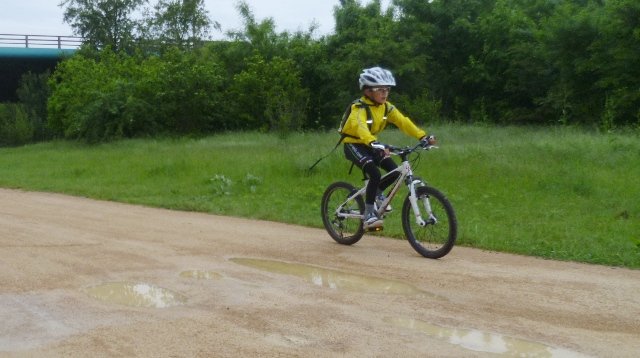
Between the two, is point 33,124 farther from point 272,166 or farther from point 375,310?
point 375,310

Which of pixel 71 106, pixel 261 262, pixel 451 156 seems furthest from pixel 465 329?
pixel 71 106

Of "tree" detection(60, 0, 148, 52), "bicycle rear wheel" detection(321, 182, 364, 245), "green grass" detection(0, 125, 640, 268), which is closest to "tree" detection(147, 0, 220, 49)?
"tree" detection(60, 0, 148, 52)

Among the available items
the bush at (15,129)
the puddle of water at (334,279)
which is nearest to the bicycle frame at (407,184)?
the puddle of water at (334,279)

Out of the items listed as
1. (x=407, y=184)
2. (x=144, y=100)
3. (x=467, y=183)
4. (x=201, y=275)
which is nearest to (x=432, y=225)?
(x=407, y=184)

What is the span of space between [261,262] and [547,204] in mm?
6241

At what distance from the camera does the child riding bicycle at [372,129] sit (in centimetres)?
862

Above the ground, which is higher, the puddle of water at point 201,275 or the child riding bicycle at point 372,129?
the child riding bicycle at point 372,129

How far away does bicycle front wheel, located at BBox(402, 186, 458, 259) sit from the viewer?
8031 millimetres

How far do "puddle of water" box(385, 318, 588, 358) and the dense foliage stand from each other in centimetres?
2360

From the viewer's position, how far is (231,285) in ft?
21.8

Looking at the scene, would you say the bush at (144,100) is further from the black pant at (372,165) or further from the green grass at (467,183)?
the black pant at (372,165)

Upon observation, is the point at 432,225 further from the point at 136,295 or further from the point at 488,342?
the point at 136,295

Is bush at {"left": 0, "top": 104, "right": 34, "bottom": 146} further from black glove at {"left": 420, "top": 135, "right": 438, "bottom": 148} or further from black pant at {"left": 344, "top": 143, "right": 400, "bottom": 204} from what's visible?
black glove at {"left": 420, "top": 135, "right": 438, "bottom": 148}

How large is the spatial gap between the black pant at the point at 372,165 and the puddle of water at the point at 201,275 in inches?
94.6
